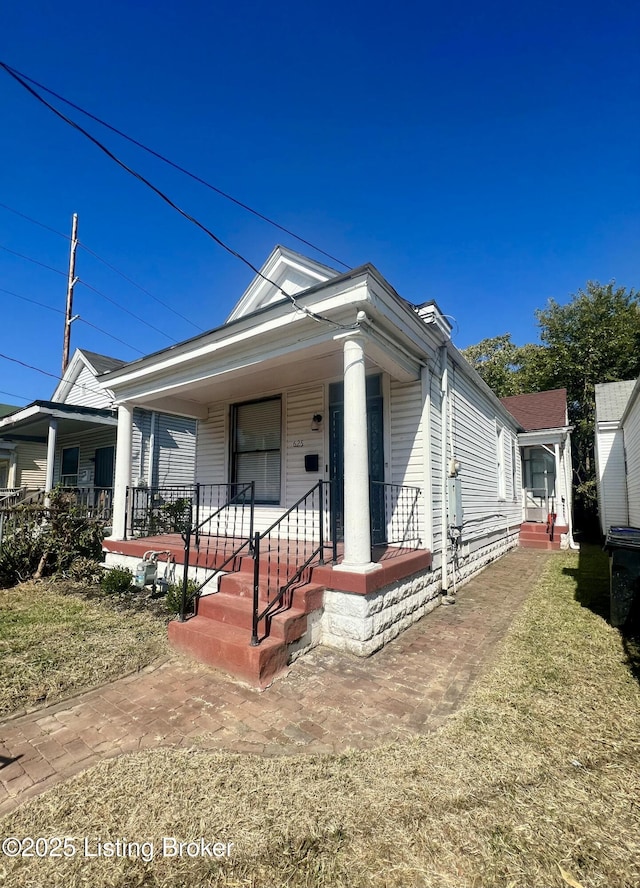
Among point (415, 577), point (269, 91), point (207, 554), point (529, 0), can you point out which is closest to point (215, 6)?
point (269, 91)

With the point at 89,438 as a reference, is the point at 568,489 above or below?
below

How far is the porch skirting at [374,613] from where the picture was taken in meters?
3.94

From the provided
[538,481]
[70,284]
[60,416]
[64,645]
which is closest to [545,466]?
[538,481]

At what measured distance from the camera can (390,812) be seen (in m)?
1.93

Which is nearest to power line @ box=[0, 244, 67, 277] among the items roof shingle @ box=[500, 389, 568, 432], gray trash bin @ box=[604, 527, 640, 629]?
gray trash bin @ box=[604, 527, 640, 629]

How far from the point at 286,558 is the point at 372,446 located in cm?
212

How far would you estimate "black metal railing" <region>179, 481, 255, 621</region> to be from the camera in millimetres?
4376

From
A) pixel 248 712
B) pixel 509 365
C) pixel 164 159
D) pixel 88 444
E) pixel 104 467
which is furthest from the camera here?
pixel 509 365

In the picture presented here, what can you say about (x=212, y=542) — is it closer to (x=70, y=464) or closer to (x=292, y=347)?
(x=292, y=347)

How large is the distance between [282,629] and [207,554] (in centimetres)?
222

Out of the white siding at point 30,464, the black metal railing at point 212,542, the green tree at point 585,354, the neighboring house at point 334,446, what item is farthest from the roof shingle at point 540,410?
the white siding at point 30,464

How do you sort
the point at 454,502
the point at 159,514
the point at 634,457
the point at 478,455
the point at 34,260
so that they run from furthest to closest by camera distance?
the point at 34,260, the point at 634,457, the point at 159,514, the point at 478,455, the point at 454,502

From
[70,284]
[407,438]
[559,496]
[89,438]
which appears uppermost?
[70,284]

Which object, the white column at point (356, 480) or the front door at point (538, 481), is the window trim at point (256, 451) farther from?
the front door at point (538, 481)
